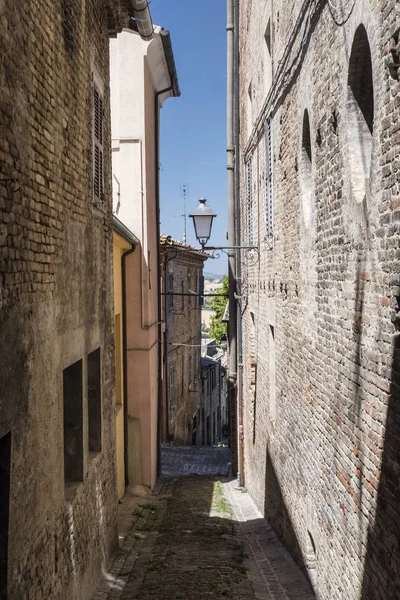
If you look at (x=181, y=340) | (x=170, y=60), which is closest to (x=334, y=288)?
(x=170, y=60)

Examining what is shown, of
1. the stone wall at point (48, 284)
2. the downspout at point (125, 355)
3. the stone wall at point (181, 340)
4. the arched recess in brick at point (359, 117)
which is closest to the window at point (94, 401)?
the stone wall at point (48, 284)

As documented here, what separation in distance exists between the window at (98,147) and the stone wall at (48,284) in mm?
239

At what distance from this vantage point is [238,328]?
15.7 metres

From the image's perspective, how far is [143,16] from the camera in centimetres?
823

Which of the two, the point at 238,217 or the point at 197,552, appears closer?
the point at 197,552

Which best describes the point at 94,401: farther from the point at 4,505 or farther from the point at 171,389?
the point at 171,389

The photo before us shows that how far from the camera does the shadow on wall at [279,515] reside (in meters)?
7.97

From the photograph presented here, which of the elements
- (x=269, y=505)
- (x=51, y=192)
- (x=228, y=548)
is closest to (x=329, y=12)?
(x=51, y=192)

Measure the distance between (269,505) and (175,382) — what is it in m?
11.1

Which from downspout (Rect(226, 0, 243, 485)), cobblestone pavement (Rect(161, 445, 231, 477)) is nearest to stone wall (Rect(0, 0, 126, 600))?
→ downspout (Rect(226, 0, 243, 485))

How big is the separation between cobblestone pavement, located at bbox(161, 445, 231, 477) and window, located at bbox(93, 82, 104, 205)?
374 inches

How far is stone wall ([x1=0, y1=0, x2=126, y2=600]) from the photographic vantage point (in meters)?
4.26

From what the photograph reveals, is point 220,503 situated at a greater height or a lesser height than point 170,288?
lesser

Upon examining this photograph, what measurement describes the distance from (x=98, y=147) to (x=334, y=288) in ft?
11.6
